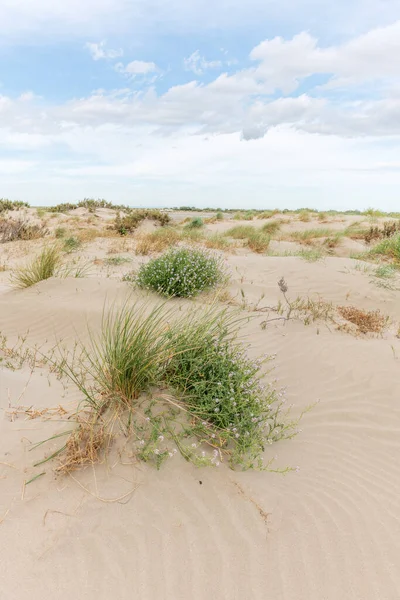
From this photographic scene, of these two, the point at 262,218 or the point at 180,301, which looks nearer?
the point at 180,301

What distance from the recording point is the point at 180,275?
23.5 feet

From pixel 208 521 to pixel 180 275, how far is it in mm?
4984

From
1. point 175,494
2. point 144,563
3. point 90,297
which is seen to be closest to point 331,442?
point 175,494

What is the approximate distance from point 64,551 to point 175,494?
72 cm

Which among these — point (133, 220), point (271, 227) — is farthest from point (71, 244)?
point (271, 227)

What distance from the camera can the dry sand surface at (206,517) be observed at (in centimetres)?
217

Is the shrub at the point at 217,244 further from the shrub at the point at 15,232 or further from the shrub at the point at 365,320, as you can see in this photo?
the shrub at the point at 15,232

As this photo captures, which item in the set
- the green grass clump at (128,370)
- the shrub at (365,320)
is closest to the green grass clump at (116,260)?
the shrub at (365,320)

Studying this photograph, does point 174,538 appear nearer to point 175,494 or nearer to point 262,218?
point 175,494

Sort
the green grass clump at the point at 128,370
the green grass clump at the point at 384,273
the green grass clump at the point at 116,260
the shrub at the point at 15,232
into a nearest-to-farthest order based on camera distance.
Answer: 1. the green grass clump at the point at 128,370
2. the green grass clump at the point at 384,273
3. the green grass clump at the point at 116,260
4. the shrub at the point at 15,232

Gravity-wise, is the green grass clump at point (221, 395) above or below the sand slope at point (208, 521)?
above

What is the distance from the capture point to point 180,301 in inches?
274

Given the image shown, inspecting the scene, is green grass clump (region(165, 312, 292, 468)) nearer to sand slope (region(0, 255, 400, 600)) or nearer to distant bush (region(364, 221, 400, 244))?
sand slope (region(0, 255, 400, 600))

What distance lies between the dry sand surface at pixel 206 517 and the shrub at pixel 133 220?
1346 cm
